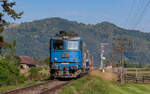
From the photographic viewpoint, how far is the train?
28.9 metres

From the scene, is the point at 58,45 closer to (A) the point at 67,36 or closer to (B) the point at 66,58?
(A) the point at 67,36

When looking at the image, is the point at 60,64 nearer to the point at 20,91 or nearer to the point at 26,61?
the point at 20,91

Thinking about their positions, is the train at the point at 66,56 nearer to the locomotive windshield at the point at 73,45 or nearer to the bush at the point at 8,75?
the locomotive windshield at the point at 73,45

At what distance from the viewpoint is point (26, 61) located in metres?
158

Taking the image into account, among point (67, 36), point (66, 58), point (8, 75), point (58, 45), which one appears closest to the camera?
point (66, 58)

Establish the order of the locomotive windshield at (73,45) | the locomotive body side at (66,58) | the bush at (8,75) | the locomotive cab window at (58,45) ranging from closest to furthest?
the locomotive body side at (66,58) → the locomotive windshield at (73,45) → the locomotive cab window at (58,45) → the bush at (8,75)

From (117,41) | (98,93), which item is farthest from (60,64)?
(117,41)

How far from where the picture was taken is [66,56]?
29094 mm

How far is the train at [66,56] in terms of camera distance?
1139 inches

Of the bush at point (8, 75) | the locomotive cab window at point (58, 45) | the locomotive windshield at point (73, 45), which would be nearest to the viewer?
the locomotive windshield at point (73, 45)

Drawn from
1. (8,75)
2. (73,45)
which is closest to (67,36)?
(73,45)

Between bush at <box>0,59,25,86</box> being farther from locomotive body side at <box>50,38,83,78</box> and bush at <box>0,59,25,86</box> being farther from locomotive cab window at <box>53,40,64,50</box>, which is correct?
locomotive cab window at <box>53,40,64,50</box>

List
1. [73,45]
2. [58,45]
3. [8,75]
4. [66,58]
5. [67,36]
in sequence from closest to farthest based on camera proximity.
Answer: [66,58]
[73,45]
[58,45]
[67,36]
[8,75]

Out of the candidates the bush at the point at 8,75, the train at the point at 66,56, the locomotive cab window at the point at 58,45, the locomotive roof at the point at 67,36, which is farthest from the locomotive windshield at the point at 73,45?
the bush at the point at 8,75
